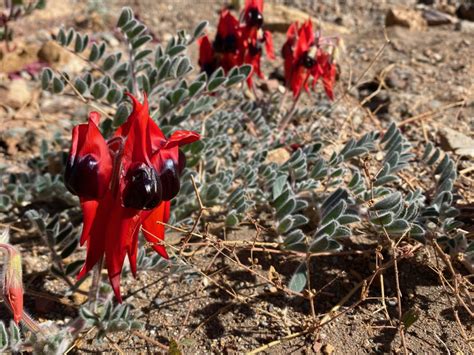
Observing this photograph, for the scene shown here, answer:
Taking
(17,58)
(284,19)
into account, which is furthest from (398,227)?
(284,19)

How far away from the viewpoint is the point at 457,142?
2625 millimetres

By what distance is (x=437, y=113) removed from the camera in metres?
2.95

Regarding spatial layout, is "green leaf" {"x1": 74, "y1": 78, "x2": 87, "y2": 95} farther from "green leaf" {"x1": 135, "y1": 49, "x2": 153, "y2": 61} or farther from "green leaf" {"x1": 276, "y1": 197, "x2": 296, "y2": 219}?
"green leaf" {"x1": 276, "y1": 197, "x2": 296, "y2": 219}

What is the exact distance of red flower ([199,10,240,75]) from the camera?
2.57 meters

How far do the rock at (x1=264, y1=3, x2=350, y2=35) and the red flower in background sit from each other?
1527 mm

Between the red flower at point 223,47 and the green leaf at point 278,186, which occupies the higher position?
the red flower at point 223,47

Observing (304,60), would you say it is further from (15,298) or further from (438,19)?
(438,19)

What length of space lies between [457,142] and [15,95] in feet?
6.89

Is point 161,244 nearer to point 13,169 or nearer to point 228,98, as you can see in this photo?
point 13,169

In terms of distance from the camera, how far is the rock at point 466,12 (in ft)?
13.8

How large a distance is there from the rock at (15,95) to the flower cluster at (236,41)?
3.33ft

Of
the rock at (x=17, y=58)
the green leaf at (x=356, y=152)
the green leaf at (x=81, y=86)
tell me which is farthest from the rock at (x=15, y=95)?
the green leaf at (x=356, y=152)

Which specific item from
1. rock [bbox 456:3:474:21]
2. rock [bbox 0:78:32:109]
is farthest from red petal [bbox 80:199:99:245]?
rock [bbox 456:3:474:21]

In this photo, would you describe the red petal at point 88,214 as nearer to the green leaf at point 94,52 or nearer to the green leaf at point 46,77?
the green leaf at point 46,77
